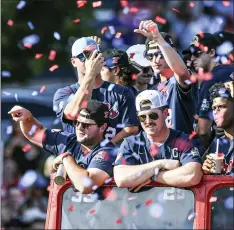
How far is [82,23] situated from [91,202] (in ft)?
22.6

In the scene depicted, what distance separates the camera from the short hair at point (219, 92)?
6.89m

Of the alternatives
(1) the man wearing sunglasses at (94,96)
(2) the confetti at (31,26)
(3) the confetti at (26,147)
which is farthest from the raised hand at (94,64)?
(2) the confetti at (31,26)

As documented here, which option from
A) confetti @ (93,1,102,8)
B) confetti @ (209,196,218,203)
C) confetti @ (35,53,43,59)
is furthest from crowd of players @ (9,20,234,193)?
confetti @ (93,1,102,8)

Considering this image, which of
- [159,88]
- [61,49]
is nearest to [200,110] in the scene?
[159,88]

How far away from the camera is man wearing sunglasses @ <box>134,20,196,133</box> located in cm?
705

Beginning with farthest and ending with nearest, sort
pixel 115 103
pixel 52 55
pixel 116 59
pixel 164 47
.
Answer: pixel 52 55 → pixel 116 59 → pixel 115 103 → pixel 164 47

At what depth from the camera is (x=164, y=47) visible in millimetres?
7027

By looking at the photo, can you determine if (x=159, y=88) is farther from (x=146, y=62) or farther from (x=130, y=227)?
(x=130, y=227)

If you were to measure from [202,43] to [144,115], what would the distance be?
3.88 feet

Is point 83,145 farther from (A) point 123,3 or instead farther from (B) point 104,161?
(A) point 123,3

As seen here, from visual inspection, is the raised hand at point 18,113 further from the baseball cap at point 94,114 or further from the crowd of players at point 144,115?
the baseball cap at point 94,114

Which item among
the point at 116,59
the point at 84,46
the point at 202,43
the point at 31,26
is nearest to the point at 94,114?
the point at 84,46

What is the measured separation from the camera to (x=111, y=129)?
7.21m

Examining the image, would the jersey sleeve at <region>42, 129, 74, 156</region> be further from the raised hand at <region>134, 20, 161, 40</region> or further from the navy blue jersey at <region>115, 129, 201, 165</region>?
the raised hand at <region>134, 20, 161, 40</region>
